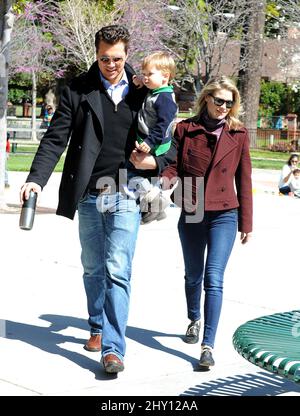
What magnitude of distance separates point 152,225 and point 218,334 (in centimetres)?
549

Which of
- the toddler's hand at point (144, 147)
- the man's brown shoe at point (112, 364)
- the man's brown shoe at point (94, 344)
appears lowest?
the man's brown shoe at point (94, 344)

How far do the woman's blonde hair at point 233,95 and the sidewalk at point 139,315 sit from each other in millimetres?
1445

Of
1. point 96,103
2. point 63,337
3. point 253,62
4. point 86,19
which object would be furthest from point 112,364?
point 253,62

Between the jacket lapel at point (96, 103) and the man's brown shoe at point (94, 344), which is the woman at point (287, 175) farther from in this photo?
the jacket lapel at point (96, 103)

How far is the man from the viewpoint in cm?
561

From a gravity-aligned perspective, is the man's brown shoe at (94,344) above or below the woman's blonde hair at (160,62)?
below

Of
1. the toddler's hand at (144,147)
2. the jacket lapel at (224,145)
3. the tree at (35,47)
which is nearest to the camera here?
the toddler's hand at (144,147)

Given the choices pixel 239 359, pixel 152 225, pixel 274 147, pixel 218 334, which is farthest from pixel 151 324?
pixel 274 147

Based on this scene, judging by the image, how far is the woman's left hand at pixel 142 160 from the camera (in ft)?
18.3

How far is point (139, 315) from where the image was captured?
721 centimetres

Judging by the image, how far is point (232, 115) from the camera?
616cm

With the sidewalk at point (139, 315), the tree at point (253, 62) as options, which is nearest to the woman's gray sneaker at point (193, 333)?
the sidewalk at point (139, 315)

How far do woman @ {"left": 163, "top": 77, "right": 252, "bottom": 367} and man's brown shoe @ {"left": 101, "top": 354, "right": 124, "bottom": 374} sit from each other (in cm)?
67

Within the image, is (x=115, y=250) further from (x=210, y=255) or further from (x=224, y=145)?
(x=224, y=145)
